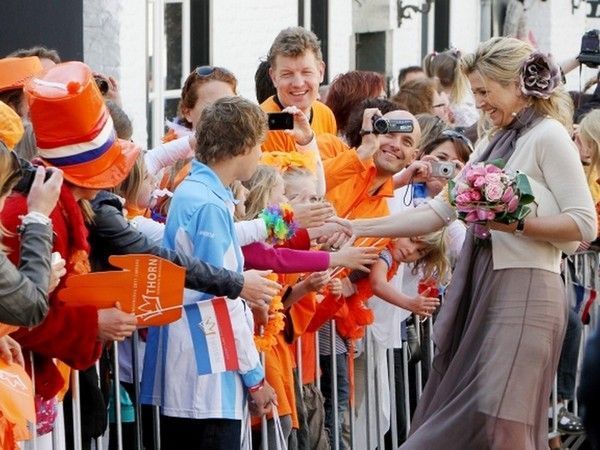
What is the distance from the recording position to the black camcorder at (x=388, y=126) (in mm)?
7609

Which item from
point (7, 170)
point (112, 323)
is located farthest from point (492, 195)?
point (7, 170)

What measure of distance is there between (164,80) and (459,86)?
2.19m

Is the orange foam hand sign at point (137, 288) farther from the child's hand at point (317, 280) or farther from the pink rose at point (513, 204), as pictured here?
the pink rose at point (513, 204)

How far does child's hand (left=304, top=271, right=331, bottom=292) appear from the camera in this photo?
6688 millimetres

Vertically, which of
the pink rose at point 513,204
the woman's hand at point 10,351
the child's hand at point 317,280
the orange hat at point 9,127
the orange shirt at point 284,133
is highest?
the orange hat at point 9,127

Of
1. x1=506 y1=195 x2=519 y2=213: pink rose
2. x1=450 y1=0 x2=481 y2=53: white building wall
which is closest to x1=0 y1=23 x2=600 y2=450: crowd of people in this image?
x1=506 y1=195 x2=519 y2=213: pink rose

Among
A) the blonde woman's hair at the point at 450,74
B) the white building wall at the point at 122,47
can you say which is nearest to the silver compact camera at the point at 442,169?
the white building wall at the point at 122,47

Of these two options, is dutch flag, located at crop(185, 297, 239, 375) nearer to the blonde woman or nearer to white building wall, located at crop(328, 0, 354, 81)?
the blonde woman

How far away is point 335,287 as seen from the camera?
23.1 ft

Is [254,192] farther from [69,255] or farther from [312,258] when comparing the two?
[69,255]

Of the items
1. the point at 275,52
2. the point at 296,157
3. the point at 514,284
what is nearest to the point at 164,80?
the point at 275,52

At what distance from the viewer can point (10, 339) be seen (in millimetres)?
5055

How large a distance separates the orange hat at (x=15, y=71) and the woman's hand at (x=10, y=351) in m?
1.81

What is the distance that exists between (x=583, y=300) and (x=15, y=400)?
202 inches
